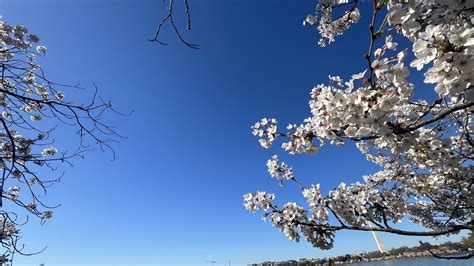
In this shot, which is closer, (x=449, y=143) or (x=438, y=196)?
(x=449, y=143)

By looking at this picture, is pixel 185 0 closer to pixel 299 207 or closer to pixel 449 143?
pixel 449 143

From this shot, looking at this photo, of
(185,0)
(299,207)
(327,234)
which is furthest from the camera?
(299,207)

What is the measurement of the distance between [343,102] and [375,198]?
13.3 feet

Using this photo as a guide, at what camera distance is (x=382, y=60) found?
2314 millimetres

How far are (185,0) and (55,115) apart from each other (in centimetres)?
207

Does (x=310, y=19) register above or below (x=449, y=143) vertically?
above

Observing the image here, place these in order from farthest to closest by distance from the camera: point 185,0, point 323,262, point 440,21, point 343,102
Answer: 1. point 323,262
2. point 343,102
3. point 185,0
4. point 440,21

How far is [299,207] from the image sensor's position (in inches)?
231

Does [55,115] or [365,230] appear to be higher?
[55,115]

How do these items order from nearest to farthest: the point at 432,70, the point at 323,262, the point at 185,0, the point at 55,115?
the point at 432,70, the point at 185,0, the point at 55,115, the point at 323,262

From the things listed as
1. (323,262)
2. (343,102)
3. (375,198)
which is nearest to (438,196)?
(375,198)

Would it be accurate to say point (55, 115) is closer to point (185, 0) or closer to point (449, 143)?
point (185, 0)

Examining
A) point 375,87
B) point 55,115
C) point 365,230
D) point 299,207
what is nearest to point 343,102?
point 375,87

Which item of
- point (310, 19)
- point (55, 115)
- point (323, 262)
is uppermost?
point (323, 262)
